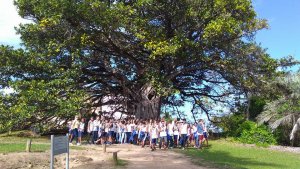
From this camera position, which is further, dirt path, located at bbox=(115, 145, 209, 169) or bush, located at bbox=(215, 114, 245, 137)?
bush, located at bbox=(215, 114, 245, 137)

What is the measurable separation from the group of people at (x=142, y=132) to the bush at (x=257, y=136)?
4524mm

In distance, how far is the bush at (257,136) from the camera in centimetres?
2519

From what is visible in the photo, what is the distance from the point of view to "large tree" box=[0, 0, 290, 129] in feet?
70.9

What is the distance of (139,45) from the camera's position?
23688mm

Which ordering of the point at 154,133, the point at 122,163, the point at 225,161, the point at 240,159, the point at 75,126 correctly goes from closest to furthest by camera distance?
the point at 122,163 < the point at 225,161 < the point at 240,159 < the point at 154,133 < the point at 75,126

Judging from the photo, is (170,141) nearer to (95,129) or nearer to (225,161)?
(95,129)

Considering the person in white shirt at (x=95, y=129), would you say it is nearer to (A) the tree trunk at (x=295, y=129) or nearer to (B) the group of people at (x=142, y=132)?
(B) the group of people at (x=142, y=132)

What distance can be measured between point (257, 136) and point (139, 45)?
9343mm

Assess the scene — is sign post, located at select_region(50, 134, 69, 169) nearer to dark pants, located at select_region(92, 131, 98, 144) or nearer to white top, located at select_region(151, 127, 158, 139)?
white top, located at select_region(151, 127, 158, 139)

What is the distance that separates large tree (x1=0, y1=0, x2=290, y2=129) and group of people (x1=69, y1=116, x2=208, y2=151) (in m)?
2.49

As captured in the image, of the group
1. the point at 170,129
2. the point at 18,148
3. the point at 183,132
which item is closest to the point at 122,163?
the point at 18,148

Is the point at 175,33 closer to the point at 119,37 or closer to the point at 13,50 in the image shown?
the point at 119,37

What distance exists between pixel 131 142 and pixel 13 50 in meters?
8.11

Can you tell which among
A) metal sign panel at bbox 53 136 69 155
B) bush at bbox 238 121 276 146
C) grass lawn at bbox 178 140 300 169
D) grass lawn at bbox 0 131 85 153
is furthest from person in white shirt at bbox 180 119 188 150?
metal sign panel at bbox 53 136 69 155
